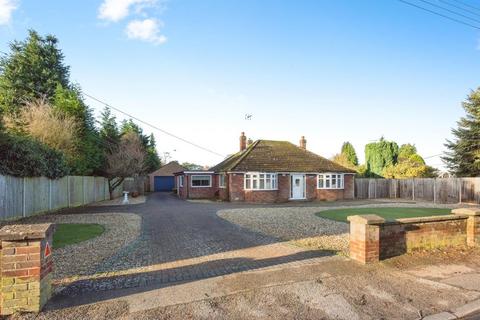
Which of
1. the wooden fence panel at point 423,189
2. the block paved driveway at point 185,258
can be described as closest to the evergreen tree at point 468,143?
the wooden fence panel at point 423,189

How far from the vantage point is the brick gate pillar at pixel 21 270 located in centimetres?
417

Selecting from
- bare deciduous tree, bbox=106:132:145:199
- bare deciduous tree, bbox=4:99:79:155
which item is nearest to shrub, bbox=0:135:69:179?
bare deciduous tree, bbox=4:99:79:155

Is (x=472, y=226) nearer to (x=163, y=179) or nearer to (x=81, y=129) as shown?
(x=81, y=129)

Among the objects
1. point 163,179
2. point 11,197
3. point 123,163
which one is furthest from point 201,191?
point 163,179

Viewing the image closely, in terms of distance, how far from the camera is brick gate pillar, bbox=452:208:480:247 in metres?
8.09

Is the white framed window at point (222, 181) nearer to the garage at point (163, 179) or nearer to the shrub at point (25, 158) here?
the shrub at point (25, 158)

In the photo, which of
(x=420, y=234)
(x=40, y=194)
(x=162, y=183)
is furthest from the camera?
(x=162, y=183)

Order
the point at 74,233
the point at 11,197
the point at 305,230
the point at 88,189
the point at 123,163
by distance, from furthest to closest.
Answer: the point at 123,163, the point at 88,189, the point at 11,197, the point at 305,230, the point at 74,233

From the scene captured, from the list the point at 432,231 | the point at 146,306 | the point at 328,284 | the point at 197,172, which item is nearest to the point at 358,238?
the point at 328,284

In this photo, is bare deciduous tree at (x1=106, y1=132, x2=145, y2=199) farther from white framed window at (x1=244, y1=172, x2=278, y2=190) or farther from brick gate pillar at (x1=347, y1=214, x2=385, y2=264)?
brick gate pillar at (x1=347, y1=214, x2=385, y2=264)

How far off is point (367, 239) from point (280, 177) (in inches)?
767

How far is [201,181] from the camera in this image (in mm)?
30969

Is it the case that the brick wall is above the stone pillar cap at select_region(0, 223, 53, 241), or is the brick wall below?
below

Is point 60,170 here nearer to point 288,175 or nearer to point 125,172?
point 125,172
